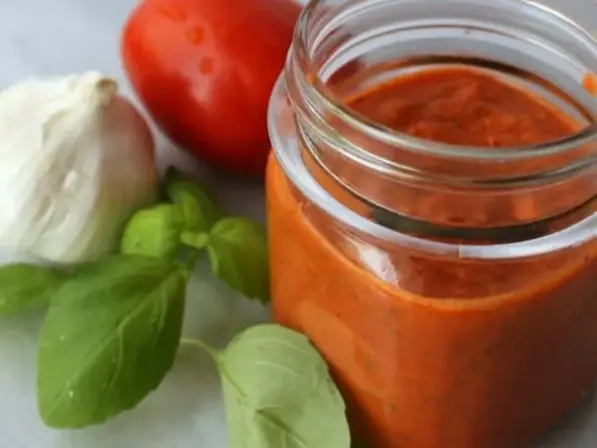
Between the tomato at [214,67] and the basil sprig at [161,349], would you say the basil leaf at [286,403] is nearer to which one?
the basil sprig at [161,349]

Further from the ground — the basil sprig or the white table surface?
the basil sprig

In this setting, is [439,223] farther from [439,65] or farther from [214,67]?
[214,67]

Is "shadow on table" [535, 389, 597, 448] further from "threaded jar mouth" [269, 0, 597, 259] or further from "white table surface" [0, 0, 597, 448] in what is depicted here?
"threaded jar mouth" [269, 0, 597, 259]

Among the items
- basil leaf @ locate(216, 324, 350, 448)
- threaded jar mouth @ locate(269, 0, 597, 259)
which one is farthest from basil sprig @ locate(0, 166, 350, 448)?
threaded jar mouth @ locate(269, 0, 597, 259)

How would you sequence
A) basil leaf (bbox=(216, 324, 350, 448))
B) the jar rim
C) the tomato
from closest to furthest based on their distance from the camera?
the jar rim
basil leaf (bbox=(216, 324, 350, 448))
the tomato

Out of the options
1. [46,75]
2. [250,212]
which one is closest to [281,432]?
[250,212]

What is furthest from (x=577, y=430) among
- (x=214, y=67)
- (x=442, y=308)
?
(x=214, y=67)
